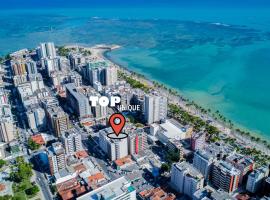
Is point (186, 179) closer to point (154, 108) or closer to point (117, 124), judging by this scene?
point (117, 124)

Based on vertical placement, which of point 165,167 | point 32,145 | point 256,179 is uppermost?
point 256,179

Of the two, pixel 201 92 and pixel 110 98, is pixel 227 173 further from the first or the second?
pixel 201 92

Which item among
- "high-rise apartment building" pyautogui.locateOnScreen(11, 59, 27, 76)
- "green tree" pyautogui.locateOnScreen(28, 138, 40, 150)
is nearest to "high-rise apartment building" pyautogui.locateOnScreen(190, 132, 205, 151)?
"green tree" pyautogui.locateOnScreen(28, 138, 40, 150)

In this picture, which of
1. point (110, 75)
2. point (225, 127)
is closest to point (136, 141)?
point (225, 127)

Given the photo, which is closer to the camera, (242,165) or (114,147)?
(242,165)

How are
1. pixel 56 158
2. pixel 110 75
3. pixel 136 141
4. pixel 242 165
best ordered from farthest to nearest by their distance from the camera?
pixel 110 75
pixel 136 141
pixel 56 158
pixel 242 165

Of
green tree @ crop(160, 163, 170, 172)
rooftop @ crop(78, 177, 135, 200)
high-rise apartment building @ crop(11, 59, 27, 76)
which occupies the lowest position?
green tree @ crop(160, 163, 170, 172)

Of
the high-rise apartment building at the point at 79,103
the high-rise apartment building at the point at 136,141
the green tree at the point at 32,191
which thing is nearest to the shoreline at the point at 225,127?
the high-rise apartment building at the point at 136,141

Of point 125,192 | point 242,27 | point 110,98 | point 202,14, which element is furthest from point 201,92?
point 202,14

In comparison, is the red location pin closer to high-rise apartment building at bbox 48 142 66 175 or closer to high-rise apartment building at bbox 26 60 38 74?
high-rise apartment building at bbox 48 142 66 175
